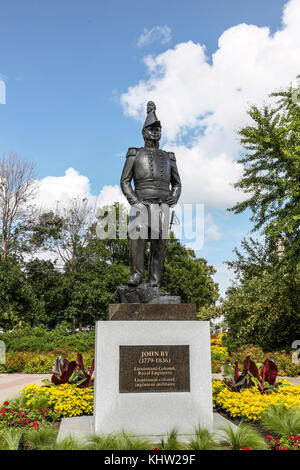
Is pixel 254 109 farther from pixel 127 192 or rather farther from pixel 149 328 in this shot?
pixel 149 328

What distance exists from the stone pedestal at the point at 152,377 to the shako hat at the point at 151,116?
295 centimetres

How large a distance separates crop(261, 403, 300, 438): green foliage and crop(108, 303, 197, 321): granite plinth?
1.59 m

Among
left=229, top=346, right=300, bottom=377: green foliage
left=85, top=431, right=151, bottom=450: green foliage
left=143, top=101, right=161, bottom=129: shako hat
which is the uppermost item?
left=143, top=101, right=161, bottom=129: shako hat

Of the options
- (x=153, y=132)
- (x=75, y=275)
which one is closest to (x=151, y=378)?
(x=153, y=132)

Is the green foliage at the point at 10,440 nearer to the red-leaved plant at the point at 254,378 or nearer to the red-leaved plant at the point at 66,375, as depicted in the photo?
the red-leaved plant at the point at 66,375

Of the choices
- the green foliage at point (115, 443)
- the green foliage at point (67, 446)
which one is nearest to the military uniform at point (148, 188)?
the green foliage at point (115, 443)

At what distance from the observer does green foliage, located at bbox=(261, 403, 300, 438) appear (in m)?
4.52

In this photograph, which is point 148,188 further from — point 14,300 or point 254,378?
point 14,300

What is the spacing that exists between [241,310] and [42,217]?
18.3 m

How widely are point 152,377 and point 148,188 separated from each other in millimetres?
2741

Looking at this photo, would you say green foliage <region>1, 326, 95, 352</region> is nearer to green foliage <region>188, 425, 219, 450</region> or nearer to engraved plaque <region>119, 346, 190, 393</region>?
engraved plaque <region>119, 346, 190, 393</region>

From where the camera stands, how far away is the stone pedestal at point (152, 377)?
4.80 metres

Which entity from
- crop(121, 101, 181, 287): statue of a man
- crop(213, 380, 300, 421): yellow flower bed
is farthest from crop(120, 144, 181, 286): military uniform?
crop(213, 380, 300, 421): yellow flower bed
